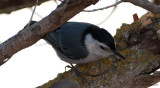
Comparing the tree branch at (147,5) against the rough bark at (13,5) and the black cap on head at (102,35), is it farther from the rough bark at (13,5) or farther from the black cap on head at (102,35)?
the rough bark at (13,5)

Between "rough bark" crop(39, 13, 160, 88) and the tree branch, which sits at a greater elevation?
the tree branch

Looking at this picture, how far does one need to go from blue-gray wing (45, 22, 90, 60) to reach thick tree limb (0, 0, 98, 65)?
0.53m

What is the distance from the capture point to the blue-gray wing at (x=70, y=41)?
1832 mm

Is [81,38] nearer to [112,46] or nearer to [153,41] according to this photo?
[112,46]

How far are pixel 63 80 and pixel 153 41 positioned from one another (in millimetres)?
605

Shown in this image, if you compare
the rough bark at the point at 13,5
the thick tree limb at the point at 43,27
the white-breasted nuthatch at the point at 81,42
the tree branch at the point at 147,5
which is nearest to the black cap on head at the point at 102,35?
the white-breasted nuthatch at the point at 81,42

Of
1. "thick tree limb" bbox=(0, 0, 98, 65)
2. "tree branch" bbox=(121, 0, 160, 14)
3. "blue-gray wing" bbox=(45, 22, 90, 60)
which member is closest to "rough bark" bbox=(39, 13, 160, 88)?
"tree branch" bbox=(121, 0, 160, 14)

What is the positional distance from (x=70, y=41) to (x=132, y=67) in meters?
0.52

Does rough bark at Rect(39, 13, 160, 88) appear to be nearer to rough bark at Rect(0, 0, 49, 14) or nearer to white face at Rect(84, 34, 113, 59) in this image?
white face at Rect(84, 34, 113, 59)

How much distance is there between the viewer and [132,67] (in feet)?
5.10

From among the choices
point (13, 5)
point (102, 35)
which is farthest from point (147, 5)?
point (13, 5)

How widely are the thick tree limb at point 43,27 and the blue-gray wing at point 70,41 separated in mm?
527

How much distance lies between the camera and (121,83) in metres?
1.54

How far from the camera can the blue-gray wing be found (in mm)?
1832
